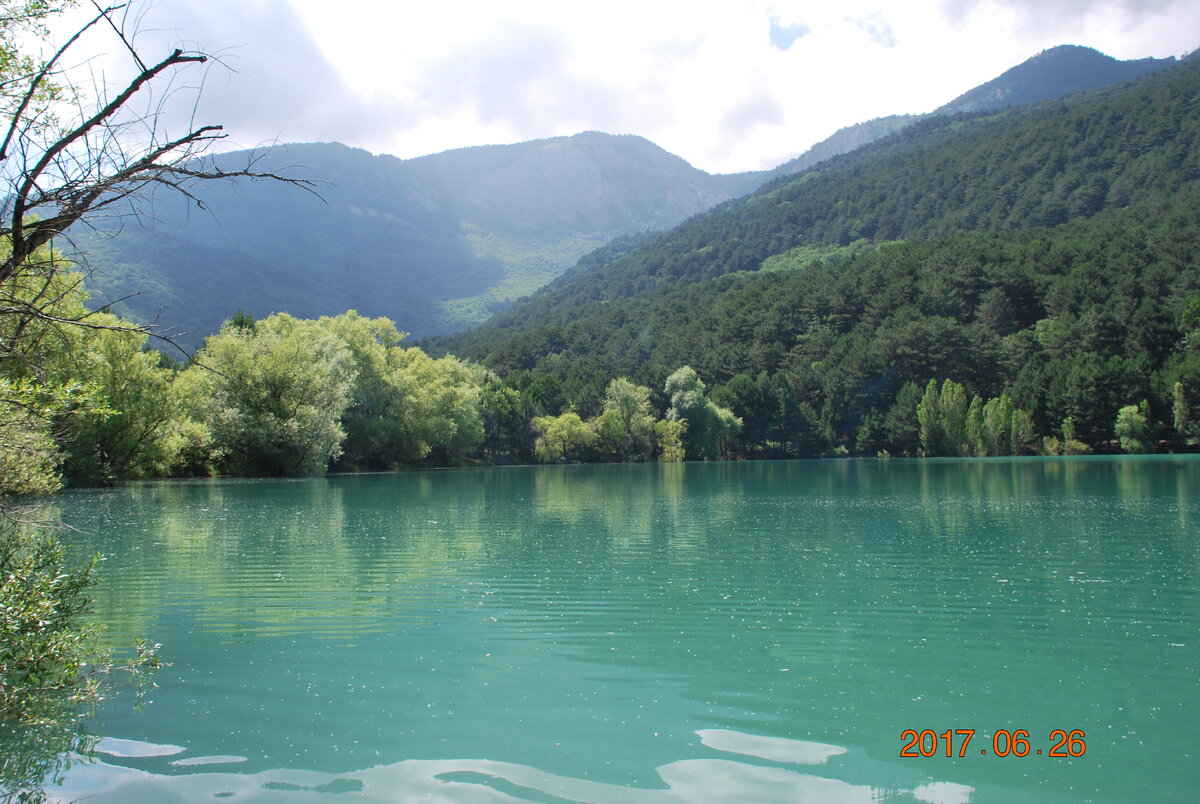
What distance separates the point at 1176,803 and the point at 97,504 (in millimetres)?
34872

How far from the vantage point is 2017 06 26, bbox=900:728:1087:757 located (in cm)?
764

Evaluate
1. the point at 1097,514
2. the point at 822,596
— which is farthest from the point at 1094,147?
the point at 822,596

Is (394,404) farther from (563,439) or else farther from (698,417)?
(698,417)

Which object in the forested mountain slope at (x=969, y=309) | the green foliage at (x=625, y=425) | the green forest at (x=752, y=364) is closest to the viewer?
the green forest at (x=752, y=364)

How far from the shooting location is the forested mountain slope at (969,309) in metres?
89.0

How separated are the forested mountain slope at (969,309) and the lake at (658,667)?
77358 mm

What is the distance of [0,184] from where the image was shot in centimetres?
591

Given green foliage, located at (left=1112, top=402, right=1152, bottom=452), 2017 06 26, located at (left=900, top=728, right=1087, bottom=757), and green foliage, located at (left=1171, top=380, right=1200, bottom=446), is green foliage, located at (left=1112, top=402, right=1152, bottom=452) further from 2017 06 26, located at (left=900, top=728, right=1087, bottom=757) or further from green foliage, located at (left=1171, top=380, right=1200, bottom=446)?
2017 06 26, located at (left=900, top=728, right=1087, bottom=757)

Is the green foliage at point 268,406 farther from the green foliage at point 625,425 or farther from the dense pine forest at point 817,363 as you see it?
the green foliage at point 625,425

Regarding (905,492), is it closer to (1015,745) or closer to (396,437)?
(1015,745)

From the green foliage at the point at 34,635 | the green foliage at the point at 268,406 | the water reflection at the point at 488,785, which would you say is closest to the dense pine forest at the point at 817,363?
the green foliage at the point at 268,406

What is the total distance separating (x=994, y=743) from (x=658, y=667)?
3962 millimetres

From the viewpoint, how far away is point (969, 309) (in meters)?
111

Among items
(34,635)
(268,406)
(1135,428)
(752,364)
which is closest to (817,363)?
(752,364)
